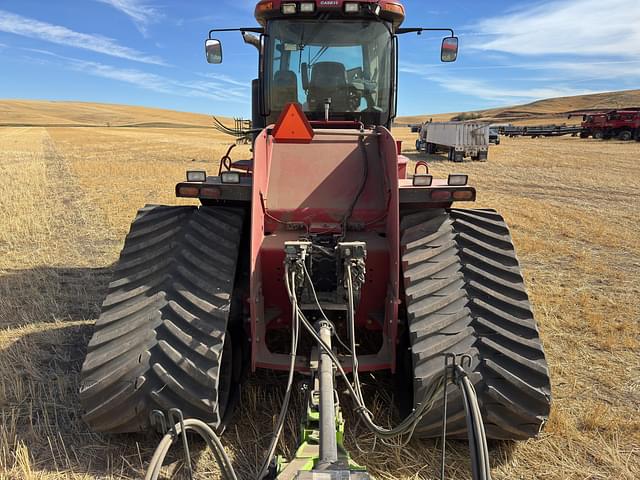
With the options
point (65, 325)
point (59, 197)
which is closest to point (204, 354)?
point (65, 325)

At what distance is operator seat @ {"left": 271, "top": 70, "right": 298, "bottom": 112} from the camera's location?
5020 mm

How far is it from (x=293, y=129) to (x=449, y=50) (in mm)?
2267

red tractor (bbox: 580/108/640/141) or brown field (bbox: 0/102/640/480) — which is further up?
red tractor (bbox: 580/108/640/141)

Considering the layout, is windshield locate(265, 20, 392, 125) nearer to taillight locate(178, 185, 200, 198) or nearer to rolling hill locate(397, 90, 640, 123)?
taillight locate(178, 185, 200, 198)

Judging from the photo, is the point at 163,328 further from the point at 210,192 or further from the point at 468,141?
the point at 468,141

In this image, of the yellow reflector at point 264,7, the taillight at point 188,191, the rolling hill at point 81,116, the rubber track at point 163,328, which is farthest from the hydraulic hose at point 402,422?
the rolling hill at point 81,116

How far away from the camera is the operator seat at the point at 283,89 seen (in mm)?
5020

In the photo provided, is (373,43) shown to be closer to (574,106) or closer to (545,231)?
(545,231)

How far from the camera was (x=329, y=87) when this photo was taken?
4.98 m

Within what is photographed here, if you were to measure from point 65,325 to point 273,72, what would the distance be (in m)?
3.09

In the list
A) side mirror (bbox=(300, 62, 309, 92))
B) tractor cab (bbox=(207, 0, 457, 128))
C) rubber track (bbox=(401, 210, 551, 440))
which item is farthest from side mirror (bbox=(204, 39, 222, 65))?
rubber track (bbox=(401, 210, 551, 440))

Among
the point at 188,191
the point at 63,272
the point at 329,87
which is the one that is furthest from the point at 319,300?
the point at 63,272

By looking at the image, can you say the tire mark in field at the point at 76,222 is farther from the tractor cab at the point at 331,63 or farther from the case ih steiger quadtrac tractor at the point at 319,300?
the case ih steiger quadtrac tractor at the point at 319,300

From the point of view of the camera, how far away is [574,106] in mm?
93062
